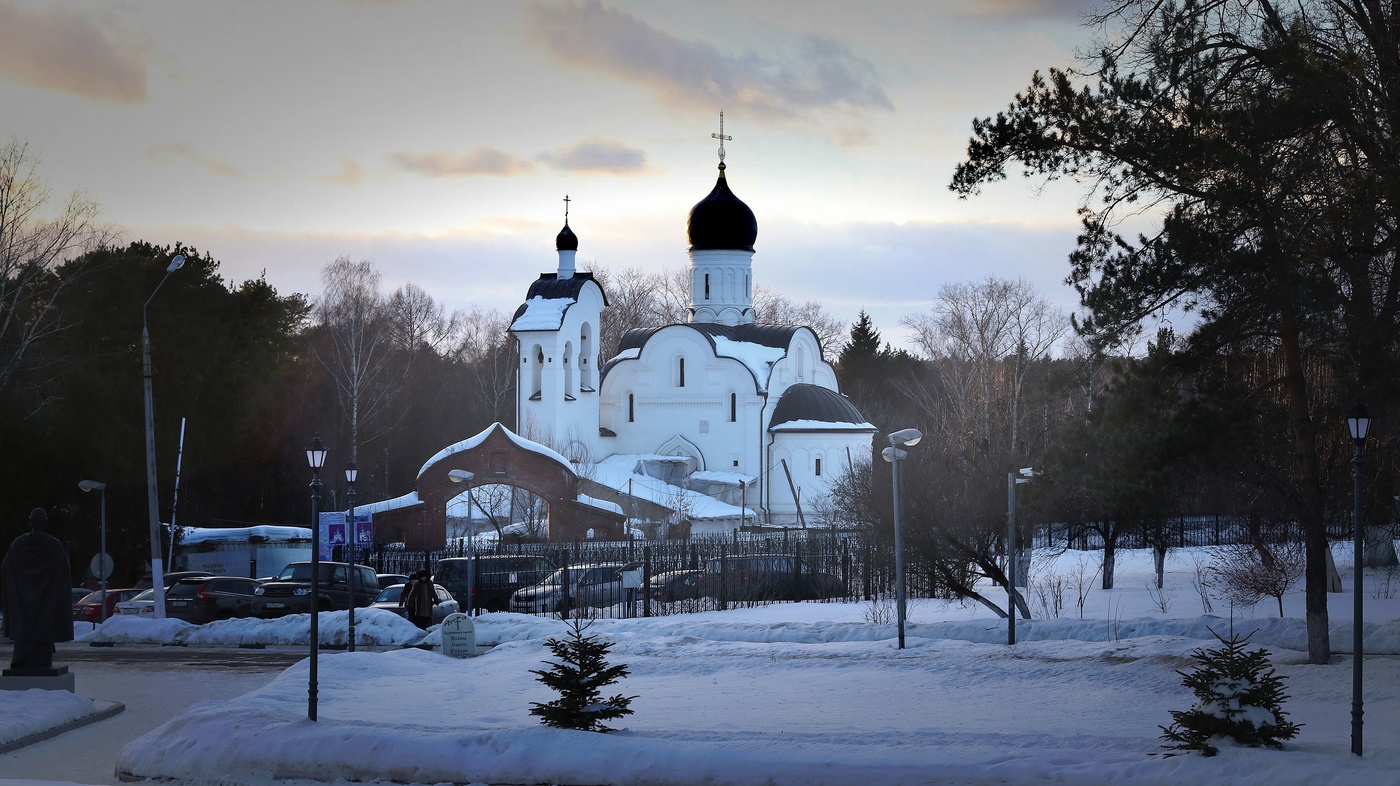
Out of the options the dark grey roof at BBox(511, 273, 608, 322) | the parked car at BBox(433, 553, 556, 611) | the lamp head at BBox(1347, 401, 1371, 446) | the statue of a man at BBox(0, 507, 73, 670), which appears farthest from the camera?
the dark grey roof at BBox(511, 273, 608, 322)

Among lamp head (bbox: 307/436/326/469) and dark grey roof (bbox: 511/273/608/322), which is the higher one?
dark grey roof (bbox: 511/273/608/322)

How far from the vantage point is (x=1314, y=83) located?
45.8ft

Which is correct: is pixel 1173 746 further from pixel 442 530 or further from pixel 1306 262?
pixel 442 530

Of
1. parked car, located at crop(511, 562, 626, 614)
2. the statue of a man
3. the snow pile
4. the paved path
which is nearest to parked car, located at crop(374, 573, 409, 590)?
parked car, located at crop(511, 562, 626, 614)

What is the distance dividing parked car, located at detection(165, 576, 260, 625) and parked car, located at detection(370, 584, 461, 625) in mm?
2424

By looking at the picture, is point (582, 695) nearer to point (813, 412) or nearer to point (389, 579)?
point (389, 579)

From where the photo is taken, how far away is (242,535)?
120 feet

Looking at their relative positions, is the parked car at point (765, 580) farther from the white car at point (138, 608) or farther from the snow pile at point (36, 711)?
the snow pile at point (36, 711)

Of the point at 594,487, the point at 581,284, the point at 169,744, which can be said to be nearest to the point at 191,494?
the point at 594,487

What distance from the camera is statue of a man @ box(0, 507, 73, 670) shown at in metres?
14.8

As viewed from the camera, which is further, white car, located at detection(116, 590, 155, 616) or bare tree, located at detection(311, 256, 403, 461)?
bare tree, located at detection(311, 256, 403, 461)

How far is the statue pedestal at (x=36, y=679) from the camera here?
14.9 metres

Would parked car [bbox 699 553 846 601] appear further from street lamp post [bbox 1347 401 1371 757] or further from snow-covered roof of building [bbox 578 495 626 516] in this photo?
street lamp post [bbox 1347 401 1371 757]

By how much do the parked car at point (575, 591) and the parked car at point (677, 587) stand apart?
2.31 feet
